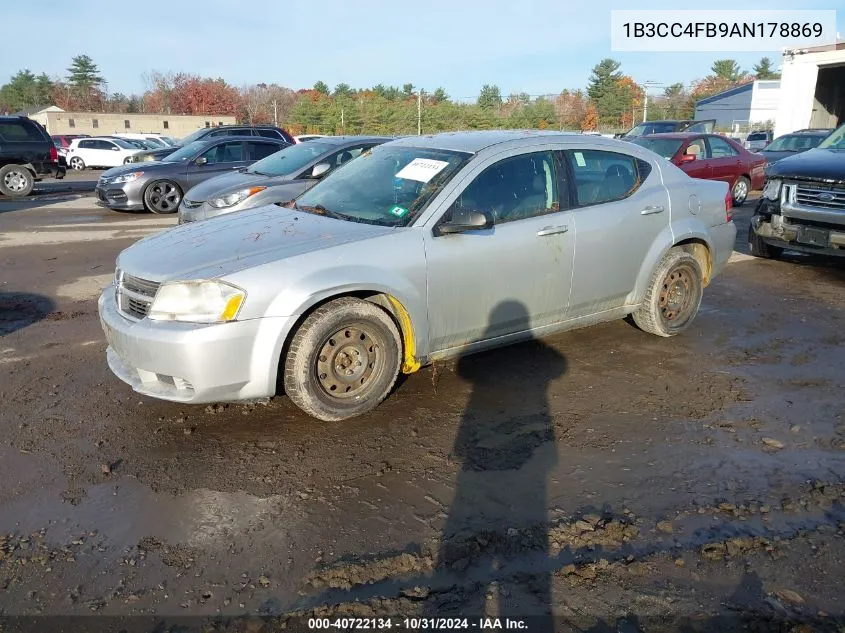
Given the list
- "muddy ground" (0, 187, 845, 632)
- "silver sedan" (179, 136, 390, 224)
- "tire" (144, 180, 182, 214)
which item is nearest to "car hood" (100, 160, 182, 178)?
"tire" (144, 180, 182, 214)

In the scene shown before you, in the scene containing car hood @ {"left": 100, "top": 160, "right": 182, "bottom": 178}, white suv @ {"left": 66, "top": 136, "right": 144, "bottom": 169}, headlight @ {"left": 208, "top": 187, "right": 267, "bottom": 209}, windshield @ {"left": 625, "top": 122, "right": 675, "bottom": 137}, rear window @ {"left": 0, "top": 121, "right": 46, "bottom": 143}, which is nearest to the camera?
headlight @ {"left": 208, "top": 187, "right": 267, "bottom": 209}

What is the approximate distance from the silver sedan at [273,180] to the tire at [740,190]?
333 inches

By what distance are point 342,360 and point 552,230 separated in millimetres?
1783

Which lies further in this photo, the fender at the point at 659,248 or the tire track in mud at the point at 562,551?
the fender at the point at 659,248

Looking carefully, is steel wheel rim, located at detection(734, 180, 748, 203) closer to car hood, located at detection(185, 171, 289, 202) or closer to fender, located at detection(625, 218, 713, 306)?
car hood, located at detection(185, 171, 289, 202)

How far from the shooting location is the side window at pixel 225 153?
46.0 feet

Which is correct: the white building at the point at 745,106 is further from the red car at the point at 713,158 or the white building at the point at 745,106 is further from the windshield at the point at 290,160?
the windshield at the point at 290,160

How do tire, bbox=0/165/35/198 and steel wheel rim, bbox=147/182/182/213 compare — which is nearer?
steel wheel rim, bbox=147/182/182/213

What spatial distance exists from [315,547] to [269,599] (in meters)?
0.36

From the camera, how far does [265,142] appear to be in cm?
1471

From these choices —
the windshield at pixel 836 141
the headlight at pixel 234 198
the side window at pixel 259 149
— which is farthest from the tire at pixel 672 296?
the side window at pixel 259 149

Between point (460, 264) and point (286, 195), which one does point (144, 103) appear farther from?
point (460, 264)

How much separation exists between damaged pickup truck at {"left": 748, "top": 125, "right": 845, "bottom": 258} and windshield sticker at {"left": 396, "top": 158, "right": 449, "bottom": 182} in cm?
544

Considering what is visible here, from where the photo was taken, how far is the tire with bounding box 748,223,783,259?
29.9 ft
